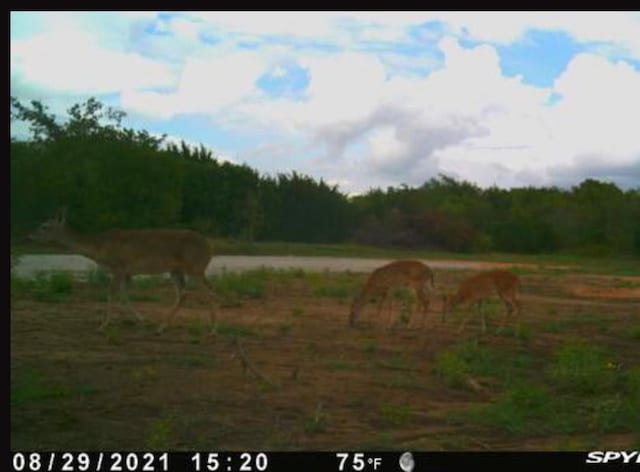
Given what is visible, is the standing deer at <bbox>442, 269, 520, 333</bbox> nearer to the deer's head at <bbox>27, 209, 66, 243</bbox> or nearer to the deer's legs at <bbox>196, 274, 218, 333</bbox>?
the deer's legs at <bbox>196, 274, 218, 333</bbox>

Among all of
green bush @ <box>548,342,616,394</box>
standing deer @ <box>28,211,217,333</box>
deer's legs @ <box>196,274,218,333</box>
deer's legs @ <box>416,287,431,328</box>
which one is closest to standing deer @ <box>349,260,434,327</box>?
deer's legs @ <box>416,287,431,328</box>

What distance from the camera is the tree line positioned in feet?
32.1

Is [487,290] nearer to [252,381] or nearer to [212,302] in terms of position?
[212,302]

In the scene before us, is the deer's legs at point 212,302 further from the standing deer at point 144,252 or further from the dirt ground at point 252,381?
the dirt ground at point 252,381

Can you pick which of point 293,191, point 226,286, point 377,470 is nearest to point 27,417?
point 377,470

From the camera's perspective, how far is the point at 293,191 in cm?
4475

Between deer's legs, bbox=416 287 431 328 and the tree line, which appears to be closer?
the tree line

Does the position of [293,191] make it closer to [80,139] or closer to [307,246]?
[307,246]

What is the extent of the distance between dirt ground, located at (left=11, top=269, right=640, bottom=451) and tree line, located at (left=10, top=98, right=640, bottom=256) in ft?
5.42

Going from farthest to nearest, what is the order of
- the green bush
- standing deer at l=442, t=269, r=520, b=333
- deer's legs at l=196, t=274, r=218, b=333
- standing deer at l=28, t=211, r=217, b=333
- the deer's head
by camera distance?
1. standing deer at l=442, t=269, r=520, b=333
2. standing deer at l=28, t=211, r=217, b=333
3. deer's legs at l=196, t=274, r=218, b=333
4. the green bush
5. the deer's head

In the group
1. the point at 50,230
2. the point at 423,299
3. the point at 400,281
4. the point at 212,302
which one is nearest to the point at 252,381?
the point at 50,230

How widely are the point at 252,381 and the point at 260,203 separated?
2764cm

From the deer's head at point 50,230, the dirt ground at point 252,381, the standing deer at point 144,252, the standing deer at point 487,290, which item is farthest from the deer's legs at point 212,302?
the standing deer at point 487,290

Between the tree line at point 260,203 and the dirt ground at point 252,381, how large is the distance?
5.42 feet
